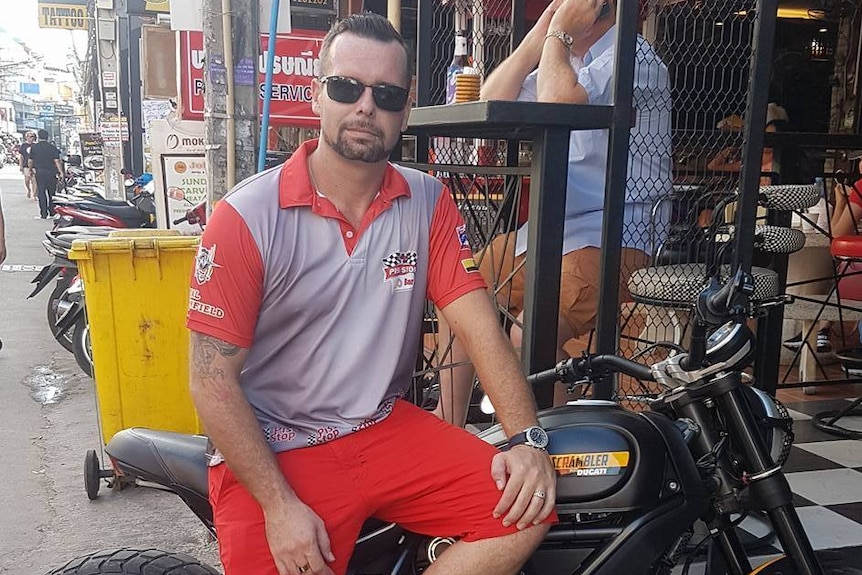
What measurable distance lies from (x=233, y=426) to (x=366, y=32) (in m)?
0.95

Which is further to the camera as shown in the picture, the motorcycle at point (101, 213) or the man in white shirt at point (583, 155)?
the motorcycle at point (101, 213)

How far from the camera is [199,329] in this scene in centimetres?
171

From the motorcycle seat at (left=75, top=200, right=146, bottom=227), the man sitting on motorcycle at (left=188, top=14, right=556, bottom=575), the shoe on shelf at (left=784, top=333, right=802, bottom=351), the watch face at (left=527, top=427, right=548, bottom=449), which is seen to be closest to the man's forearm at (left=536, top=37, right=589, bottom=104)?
the man sitting on motorcycle at (left=188, top=14, right=556, bottom=575)

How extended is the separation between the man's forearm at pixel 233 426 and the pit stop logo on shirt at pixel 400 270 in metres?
0.41

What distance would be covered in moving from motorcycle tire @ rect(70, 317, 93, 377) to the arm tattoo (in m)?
4.04

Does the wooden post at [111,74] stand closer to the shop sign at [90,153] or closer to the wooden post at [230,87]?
the wooden post at [230,87]

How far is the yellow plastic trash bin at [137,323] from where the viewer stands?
362cm

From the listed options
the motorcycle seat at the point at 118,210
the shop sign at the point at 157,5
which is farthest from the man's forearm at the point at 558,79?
the shop sign at the point at 157,5

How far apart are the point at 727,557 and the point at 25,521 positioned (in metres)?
2.87

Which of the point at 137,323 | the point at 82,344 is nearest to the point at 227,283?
the point at 137,323

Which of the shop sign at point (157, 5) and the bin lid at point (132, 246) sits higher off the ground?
the shop sign at point (157, 5)

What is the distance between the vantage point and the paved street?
326cm

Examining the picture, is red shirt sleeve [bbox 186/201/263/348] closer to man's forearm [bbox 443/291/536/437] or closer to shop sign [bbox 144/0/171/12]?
man's forearm [bbox 443/291/536/437]

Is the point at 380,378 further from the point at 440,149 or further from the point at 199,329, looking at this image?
the point at 440,149
